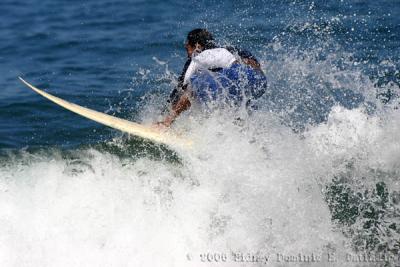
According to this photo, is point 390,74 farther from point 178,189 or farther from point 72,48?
point 72,48

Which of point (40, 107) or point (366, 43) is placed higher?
point (366, 43)

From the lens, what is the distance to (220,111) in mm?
6254

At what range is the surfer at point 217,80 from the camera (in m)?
6.32

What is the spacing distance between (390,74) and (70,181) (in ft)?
17.7

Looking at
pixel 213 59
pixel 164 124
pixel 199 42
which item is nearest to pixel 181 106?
pixel 164 124

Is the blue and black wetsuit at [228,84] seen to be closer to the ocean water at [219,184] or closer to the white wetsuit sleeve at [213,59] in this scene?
the white wetsuit sleeve at [213,59]

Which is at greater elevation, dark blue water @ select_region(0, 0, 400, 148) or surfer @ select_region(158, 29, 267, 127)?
dark blue water @ select_region(0, 0, 400, 148)

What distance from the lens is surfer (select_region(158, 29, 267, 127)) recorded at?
632 cm

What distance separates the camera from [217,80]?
632 cm

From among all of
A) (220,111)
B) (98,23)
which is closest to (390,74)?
(220,111)

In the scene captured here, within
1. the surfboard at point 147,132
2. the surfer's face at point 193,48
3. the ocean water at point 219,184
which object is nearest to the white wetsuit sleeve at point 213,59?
the surfer's face at point 193,48

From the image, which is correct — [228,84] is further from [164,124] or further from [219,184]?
[219,184]

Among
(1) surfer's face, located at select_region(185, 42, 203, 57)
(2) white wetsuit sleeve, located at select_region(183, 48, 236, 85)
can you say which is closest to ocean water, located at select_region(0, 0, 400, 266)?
(2) white wetsuit sleeve, located at select_region(183, 48, 236, 85)

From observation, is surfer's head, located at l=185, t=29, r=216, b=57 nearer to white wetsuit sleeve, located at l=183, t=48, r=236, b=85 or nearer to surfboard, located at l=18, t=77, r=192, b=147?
white wetsuit sleeve, located at l=183, t=48, r=236, b=85
